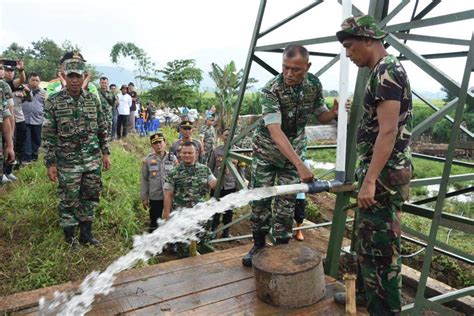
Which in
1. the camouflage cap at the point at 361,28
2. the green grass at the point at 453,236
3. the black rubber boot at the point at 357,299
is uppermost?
the camouflage cap at the point at 361,28

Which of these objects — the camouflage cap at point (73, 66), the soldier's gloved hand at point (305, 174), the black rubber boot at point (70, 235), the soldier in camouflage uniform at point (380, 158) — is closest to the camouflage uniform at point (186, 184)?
the black rubber boot at point (70, 235)

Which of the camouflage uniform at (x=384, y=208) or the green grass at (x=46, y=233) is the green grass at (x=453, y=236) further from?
the green grass at (x=46, y=233)

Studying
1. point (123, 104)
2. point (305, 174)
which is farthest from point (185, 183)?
point (123, 104)

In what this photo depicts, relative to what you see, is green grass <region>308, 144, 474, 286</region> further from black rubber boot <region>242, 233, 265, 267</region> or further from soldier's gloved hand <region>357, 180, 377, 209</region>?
soldier's gloved hand <region>357, 180, 377, 209</region>

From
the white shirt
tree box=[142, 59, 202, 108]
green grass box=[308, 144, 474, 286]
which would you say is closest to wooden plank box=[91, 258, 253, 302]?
green grass box=[308, 144, 474, 286]

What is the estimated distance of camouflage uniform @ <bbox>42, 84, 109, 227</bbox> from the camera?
3.81 m

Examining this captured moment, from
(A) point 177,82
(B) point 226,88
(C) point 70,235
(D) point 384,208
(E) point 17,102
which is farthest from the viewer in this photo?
(A) point 177,82

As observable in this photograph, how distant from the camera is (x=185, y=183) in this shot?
4.33m

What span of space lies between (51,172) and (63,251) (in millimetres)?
875

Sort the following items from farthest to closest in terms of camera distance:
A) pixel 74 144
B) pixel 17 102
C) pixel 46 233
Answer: pixel 17 102
pixel 46 233
pixel 74 144

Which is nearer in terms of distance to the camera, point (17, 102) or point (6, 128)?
point (6, 128)

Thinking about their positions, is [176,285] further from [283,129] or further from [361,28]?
[361,28]

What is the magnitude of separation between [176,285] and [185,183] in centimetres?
151

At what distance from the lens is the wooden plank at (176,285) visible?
278 cm
